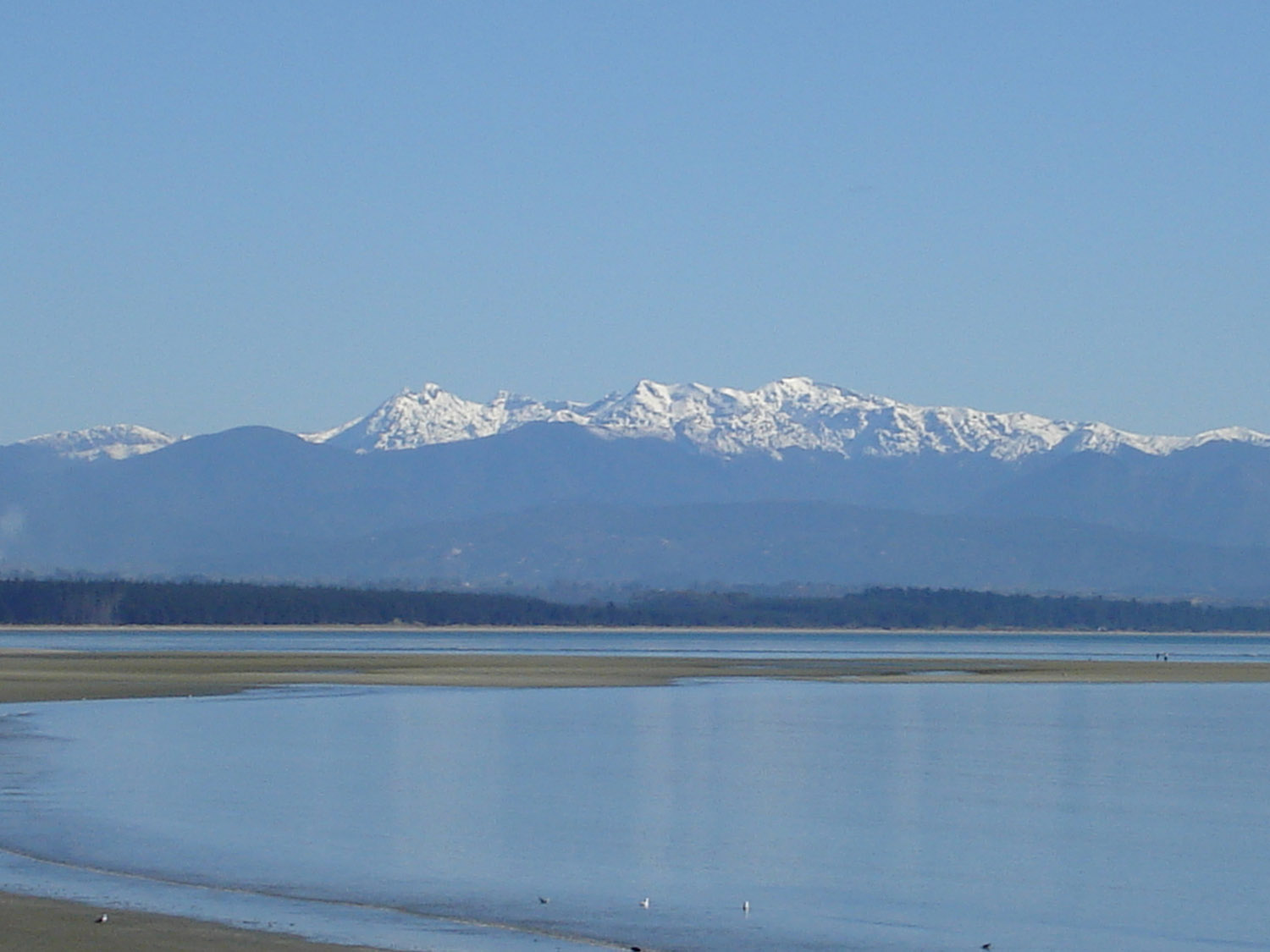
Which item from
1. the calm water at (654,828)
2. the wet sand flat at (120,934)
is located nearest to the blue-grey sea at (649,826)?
the calm water at (654,828)

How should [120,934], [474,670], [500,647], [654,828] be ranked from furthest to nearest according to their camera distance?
[500,647] → [474,670] → [654,828] → [120,934]

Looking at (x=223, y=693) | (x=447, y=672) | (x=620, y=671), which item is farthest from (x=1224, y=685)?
(x=223, y=693)

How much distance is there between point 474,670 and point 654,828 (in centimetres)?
5944

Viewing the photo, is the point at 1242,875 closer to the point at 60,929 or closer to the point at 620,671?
the point at 60,929

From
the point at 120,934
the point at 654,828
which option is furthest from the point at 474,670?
the point at 120,934

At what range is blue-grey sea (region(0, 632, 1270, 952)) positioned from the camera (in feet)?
76.9

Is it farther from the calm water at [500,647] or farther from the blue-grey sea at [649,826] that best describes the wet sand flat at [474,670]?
the blue-grey sea at [649,826]

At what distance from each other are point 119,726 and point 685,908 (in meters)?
29.5

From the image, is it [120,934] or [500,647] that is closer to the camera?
[120,934]

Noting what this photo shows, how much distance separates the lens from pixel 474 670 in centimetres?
9019

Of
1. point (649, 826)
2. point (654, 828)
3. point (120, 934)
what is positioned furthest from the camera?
point (649, 826)

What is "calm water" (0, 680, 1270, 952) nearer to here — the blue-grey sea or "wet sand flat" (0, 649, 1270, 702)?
the blue-grey sea

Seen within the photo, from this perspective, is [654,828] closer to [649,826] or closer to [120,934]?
[649,826]

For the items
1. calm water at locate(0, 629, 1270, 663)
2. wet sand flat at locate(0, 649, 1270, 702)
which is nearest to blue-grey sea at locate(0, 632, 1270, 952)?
wet sand flat at locate(0, 649, 1270, 702)
